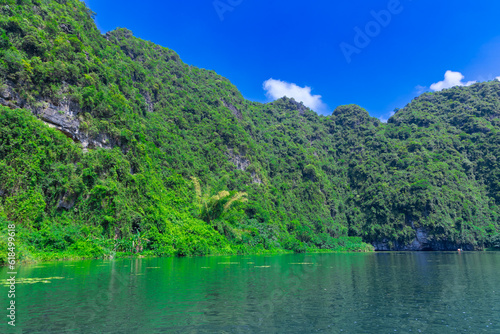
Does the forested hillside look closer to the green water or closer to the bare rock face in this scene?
the bare rock face

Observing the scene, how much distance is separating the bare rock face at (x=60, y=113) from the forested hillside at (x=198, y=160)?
0.15 metres

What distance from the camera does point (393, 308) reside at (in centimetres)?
925

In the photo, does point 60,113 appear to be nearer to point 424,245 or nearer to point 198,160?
point 198,160

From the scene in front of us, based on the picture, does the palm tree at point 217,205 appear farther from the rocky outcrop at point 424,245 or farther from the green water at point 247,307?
the rocky outcrop at point 424,245

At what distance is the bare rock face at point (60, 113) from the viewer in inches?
1163

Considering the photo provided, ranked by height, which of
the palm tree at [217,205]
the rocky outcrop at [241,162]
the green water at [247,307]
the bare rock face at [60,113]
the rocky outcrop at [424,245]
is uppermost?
the rocky outcrop at [241,162]

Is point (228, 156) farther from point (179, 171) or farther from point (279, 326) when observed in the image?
point (279, 326)

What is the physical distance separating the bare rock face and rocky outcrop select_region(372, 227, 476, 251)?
250ft

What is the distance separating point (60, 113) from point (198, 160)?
3559 centimetres

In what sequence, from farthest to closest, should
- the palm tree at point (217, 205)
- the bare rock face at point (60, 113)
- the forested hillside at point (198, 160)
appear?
1. the palm tree at point (217, 205)
2. the bare rock face at point (60, 113)
3. the forested hillside at point (198, 160)

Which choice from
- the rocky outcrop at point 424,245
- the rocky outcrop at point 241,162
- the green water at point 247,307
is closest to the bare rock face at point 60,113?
the green water at point 247,307

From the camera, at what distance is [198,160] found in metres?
67.7

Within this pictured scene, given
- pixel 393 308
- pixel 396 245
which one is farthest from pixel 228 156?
pixel 393 308

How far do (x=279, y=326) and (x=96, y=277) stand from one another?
35.5 ft
